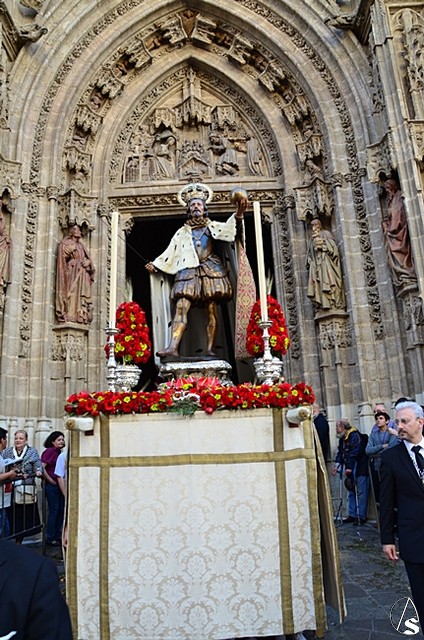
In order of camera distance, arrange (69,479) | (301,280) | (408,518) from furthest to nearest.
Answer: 1. (301,280)
2. (69,479)
3. (408,518)

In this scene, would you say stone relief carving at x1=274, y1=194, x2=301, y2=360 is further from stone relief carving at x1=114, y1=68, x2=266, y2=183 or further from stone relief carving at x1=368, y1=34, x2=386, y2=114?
stone relief carving at x1=368, y1=34, x2=386, y2=114

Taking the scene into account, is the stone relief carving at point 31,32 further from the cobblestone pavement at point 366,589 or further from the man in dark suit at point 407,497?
the man in dark suit at point 407,497

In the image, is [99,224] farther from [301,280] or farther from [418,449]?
[418,449]

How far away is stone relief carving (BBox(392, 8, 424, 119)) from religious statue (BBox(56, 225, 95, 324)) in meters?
6.60

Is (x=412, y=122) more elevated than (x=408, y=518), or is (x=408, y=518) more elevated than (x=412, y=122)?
(x=412, y=122)

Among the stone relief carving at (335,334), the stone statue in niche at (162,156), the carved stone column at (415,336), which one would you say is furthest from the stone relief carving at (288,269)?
the stone statue in niche at (162,156)

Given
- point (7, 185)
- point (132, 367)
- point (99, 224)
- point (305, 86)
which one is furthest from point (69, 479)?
point (305, 86)

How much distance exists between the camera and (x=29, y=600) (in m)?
1.12

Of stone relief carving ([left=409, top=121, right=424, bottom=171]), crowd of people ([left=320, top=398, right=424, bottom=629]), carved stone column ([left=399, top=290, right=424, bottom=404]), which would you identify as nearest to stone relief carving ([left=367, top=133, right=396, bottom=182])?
stone relief carving ([left=409, top=121, right=424, bottom=171])

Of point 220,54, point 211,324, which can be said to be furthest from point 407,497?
point 220,54

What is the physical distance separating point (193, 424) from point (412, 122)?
7.55m

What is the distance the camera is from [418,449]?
286 centimetres

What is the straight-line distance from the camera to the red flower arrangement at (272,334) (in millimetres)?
4594

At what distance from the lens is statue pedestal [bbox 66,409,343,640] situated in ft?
10.7
